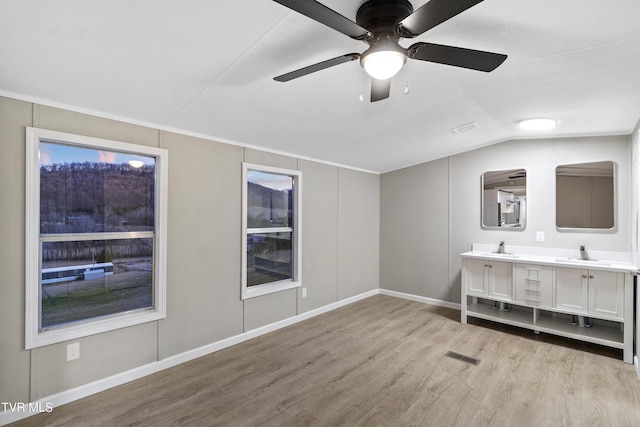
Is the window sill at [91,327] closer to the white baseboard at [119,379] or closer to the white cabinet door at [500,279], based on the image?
the white baseboard at [119,379]

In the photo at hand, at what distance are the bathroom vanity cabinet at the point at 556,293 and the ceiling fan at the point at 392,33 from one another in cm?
300

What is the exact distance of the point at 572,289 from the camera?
3.40 meters

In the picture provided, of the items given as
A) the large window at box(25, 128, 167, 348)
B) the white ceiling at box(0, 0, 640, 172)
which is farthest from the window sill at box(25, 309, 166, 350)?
the white ceiling at box(0, 0, 640, 172)

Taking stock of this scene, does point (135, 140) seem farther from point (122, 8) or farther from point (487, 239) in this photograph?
point (487, 239)

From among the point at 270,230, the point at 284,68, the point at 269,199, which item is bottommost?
the point at 270,230

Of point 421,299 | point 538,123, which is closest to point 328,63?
point 538,123

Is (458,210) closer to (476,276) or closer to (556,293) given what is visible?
(476,276)

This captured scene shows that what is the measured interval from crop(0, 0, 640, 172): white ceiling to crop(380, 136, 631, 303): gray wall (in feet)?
2.04

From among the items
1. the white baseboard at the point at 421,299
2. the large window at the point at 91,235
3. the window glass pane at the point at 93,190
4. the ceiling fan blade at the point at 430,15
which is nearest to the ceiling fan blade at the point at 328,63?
the ceiling fan blade at the point at 430,15

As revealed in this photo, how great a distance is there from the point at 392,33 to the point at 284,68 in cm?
85

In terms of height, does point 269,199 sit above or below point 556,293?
above

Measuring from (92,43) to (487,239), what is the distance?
487 cm

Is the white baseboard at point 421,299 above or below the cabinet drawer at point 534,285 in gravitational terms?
below

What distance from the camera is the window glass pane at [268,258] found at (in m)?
3.75
